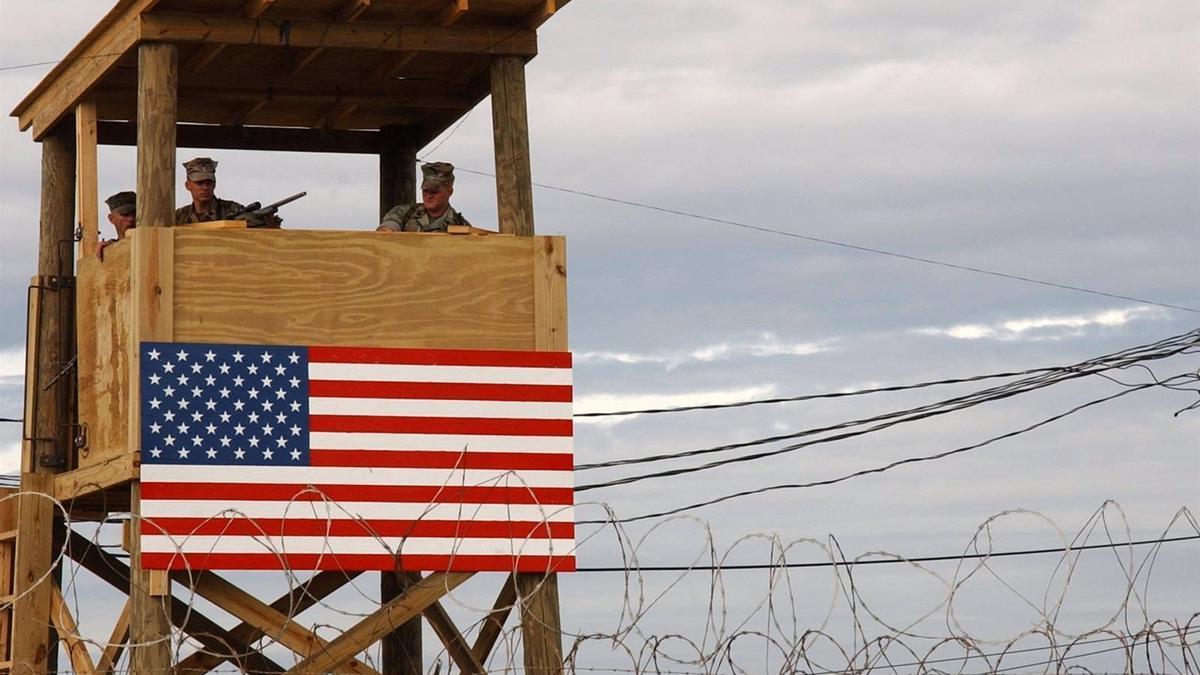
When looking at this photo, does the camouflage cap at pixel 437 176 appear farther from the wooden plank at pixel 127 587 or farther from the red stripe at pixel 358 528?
the wooden plank at pixel 127 587

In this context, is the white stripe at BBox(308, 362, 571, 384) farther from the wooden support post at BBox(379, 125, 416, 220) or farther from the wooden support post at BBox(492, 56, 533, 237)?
the wooden support post at BBox(379, 125, 416, 220)

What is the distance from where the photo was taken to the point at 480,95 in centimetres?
1822

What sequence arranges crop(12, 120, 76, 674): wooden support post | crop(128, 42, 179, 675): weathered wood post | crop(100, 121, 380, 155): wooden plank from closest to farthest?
crop(128, 42, 179, 675): weathered wood post, crop(12, 120, 76, 674): wooden support post, crop(100, 121, 380, 155): wooden plank

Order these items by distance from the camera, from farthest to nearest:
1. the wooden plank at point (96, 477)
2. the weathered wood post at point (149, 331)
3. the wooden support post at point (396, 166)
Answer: the wooden support post at point (396, 166)
the wooden plank at point (96, 477)
the weathered wood post at point (149, 331)

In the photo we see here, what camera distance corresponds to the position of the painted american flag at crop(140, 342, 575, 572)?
14.7m

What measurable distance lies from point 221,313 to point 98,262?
182cm

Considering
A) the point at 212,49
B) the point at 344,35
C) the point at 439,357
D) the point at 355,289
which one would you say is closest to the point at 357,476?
the point at 439,357

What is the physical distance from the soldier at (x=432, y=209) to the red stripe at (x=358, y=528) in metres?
2.49

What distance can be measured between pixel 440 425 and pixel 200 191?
3047mm

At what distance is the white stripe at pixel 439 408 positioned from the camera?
49.5 ft

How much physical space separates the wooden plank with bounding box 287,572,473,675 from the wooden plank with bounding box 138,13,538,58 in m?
4.13

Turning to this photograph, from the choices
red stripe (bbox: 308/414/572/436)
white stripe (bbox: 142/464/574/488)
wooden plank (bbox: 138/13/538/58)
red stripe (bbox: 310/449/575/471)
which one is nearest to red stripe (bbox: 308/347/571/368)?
red stripe (bbox: 308/414/572/436)

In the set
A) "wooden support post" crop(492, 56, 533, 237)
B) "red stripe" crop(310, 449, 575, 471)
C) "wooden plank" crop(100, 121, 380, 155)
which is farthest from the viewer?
"wooden plank" crop(100, 121, 380, 155)

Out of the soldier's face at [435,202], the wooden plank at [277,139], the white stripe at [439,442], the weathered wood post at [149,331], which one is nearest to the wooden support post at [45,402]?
the wooden plank at [277,139]
